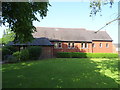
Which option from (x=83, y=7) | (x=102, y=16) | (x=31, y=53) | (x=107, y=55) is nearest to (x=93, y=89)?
(x=102, y=16)

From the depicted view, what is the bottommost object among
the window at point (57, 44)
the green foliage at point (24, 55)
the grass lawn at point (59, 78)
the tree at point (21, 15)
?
the grass lawn at point (59, 78)

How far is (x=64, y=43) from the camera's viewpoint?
30094 millimetres

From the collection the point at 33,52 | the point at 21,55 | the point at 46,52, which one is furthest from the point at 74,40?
the point at 21,55

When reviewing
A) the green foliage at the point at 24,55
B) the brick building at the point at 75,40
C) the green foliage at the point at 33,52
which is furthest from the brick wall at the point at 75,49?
the green foliage at the point at 24,55

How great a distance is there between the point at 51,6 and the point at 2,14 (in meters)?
3.66

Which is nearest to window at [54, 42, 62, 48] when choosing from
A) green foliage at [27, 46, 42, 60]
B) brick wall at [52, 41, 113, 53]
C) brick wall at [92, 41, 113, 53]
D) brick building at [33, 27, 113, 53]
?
brick building at [33, 27, 113, 53]

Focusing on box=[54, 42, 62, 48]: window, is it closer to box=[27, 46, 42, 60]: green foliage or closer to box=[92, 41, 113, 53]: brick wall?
box=[92, 41, 113, 53]: brick wall

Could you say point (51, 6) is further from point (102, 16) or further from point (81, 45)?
point (81, 45)

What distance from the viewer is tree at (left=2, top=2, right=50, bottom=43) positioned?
23.6ft

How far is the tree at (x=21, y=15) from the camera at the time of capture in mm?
7184

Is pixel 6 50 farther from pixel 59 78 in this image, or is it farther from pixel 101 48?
pixel 101 48

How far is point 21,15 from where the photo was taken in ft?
23.7

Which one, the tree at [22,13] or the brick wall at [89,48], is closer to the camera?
the tree at [22,13]

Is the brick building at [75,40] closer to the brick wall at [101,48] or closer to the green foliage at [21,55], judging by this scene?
the brick wall at [101,48]
